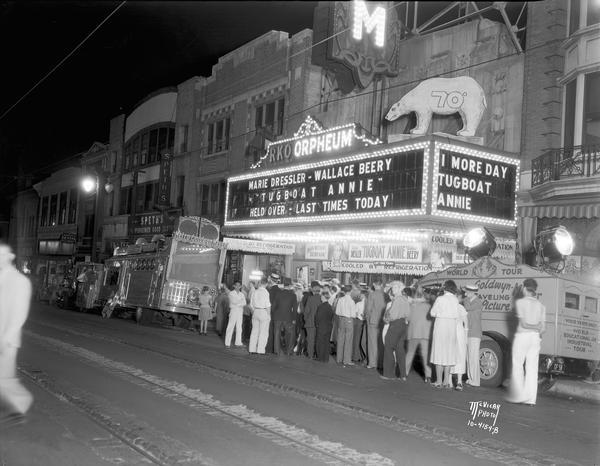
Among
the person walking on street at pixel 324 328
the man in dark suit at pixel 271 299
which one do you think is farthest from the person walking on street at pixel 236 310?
the person walking on street at pixel 324 328

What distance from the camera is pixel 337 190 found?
18625 millimetres

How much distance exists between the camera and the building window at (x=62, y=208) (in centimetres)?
4744

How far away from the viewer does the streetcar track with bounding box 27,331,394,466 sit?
6469mm

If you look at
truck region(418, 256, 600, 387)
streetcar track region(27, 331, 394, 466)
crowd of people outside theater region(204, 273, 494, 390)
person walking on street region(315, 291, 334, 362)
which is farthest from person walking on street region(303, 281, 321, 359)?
streetcar track region(27, 331, 394, 466)

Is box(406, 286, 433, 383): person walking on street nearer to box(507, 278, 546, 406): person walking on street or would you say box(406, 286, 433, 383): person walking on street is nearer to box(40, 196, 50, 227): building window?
box(507, 278, 546, 406): person walking on street

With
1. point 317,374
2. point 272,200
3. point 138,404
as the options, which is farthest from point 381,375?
point 272,200

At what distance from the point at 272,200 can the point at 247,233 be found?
2069 millimetres

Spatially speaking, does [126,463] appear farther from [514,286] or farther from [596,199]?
[596,199]

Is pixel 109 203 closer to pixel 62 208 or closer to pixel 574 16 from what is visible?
pixel 62 208

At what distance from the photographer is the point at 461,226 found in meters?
15.9

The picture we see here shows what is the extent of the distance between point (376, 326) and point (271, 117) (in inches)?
614

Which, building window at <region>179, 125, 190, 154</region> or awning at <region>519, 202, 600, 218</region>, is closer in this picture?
awning at <region>519, 202, 600, 218</region>

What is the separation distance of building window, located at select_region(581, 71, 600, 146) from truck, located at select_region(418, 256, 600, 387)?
5.44 m
